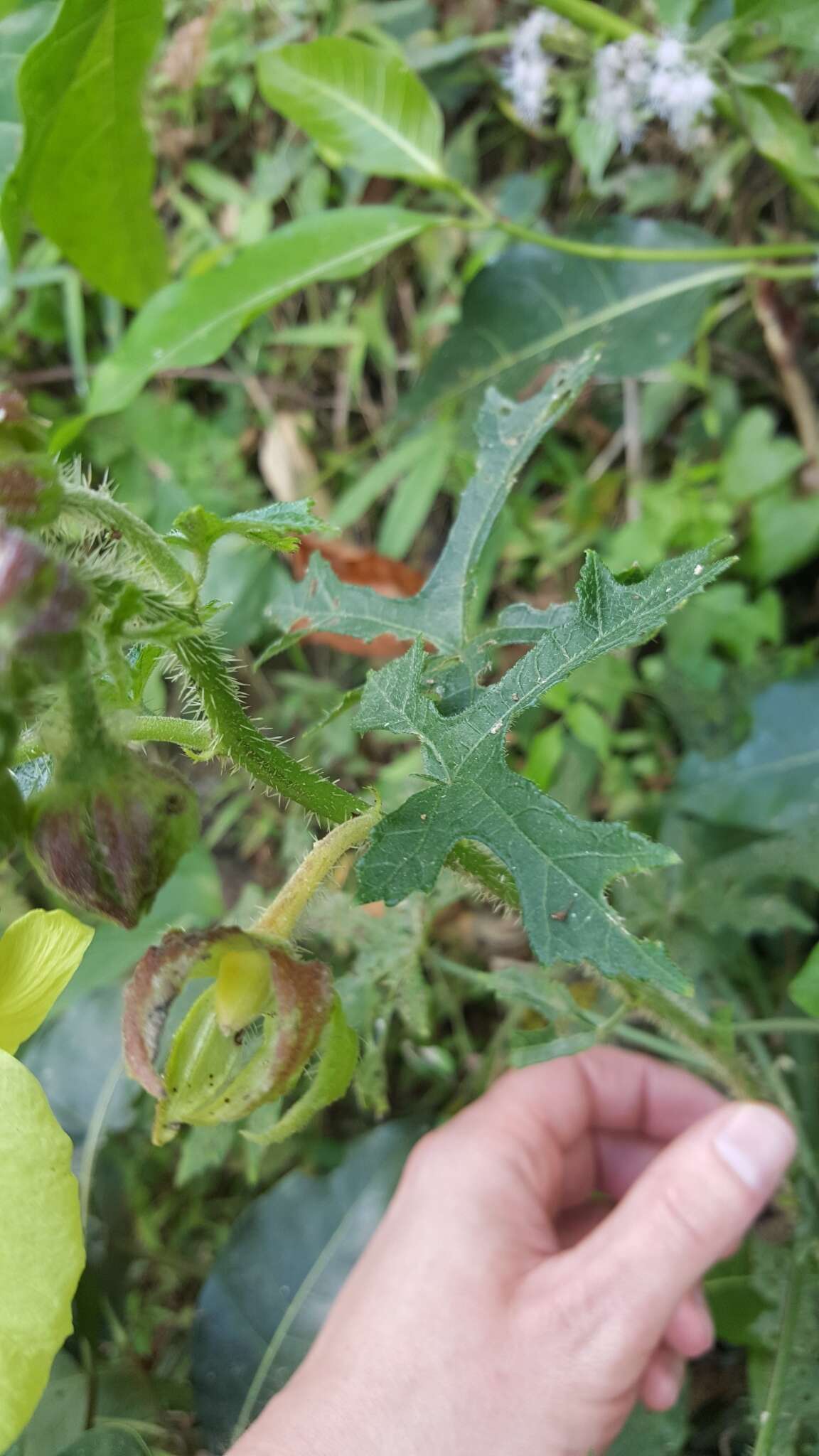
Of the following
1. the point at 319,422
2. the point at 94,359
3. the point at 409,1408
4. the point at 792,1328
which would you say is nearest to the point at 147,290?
the point at 319,422

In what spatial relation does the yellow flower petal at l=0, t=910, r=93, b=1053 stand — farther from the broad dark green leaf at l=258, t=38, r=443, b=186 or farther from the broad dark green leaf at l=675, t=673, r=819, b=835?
the broad dark green leaf at l=258, t=38, r=443, b=186

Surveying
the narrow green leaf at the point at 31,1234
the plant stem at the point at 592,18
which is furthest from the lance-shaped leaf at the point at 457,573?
the plant stem at the point at 592,18

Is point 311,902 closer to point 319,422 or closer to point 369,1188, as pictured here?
point 369,1188

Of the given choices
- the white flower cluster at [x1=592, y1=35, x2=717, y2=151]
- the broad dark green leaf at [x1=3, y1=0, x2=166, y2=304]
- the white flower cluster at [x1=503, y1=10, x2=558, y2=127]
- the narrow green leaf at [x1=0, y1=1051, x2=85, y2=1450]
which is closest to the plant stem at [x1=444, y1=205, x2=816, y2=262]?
the white flower cluster at [x1=592, y1=35, x2=717, y2=151]

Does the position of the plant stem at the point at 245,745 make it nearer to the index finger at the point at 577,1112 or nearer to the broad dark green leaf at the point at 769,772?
the index finger at the point at 577,1112

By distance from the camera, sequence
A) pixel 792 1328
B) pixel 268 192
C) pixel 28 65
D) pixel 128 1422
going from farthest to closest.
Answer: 1. pixel 268 192
2. pixel 128 1422
3. pixel 792 1328
4. pixel 28 65

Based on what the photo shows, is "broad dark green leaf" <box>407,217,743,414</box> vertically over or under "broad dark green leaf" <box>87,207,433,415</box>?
under
